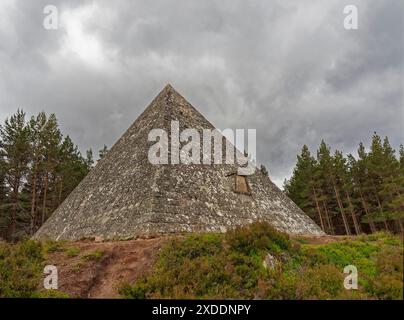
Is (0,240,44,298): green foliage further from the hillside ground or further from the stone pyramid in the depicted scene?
the stone pyramid

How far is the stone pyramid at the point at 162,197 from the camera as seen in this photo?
1160cm

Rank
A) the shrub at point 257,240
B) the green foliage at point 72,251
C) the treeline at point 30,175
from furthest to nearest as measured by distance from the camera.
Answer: the treeline at point 30,175, the green foliage at point 72,251, the shrub at point 257,240

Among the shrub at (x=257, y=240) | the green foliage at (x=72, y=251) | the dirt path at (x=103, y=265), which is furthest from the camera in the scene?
the green foliage at (x=72, y=251)

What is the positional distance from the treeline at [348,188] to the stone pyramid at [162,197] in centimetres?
1899

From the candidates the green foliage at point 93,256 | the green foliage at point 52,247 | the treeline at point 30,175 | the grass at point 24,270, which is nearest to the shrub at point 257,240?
the green foliage at point 93,256

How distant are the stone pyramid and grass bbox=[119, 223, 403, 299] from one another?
2.75 metres

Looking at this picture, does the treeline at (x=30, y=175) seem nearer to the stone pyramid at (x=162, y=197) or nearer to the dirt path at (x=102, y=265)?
the stone pyramid at (x=162, y=197)

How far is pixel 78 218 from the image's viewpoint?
15258 millimetres

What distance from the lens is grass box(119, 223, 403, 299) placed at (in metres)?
6.50

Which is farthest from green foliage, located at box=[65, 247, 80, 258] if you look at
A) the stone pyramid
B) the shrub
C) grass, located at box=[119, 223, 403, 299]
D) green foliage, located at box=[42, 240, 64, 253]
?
the shrub

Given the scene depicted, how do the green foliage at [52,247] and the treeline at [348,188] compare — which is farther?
the treeline at [348,188]

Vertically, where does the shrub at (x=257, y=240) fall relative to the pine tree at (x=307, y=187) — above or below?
below
